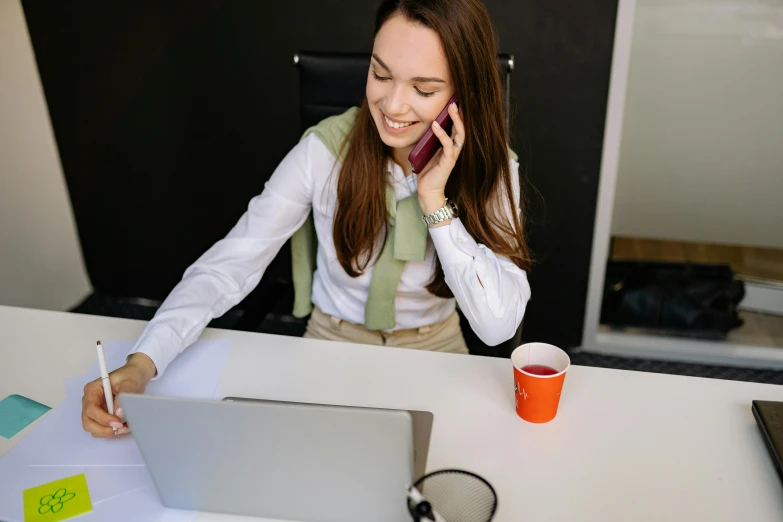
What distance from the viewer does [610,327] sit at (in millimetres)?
2566

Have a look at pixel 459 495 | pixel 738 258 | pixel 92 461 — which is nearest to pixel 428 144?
pixel 459 495

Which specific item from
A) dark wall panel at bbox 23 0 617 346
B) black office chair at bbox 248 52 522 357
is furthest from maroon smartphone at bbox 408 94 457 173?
dark wall panel at bbox 23 0 617 346

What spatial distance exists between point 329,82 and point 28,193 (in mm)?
1537

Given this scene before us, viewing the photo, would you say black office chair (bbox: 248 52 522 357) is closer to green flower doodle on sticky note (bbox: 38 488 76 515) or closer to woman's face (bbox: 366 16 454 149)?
woman's face (bbox: 366 16 454 149)

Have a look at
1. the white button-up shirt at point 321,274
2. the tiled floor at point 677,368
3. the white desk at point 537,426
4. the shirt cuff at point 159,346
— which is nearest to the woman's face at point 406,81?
the white button-up shirt at point 321,274

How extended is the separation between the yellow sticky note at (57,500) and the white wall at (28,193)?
176cm

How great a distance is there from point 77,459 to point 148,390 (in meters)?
0.17

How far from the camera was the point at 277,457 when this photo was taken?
82 cm

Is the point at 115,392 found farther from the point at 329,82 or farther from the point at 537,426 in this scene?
the point at 329,82

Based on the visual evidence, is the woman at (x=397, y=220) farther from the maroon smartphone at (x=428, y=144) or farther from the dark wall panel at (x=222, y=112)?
the dark wall panel at (x=222, y=112)

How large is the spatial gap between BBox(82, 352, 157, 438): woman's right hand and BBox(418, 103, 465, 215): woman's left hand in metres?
0.54

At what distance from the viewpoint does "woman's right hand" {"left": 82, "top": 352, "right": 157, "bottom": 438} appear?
3.35 ft

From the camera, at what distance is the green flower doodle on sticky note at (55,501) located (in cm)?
92

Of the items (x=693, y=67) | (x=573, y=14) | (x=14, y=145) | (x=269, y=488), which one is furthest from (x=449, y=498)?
(x=14, y=145)
